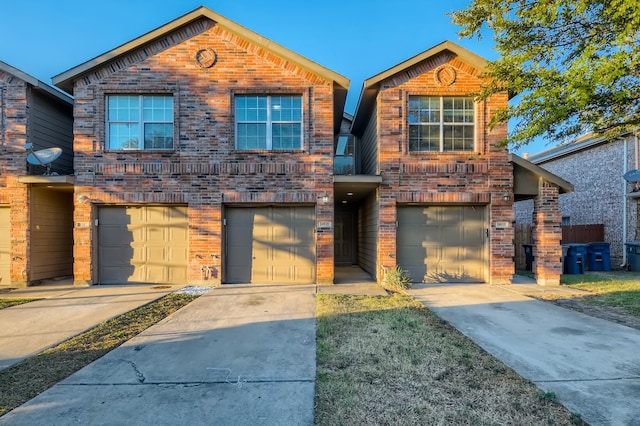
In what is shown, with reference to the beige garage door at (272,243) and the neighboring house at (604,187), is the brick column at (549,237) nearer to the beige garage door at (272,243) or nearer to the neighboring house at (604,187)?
the neighboring house at (604,187)

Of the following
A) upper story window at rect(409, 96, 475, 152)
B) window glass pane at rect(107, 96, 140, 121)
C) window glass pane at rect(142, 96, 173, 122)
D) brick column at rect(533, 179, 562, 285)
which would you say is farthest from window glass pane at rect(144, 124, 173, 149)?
brick column at rect(533, 179, 562, 285)

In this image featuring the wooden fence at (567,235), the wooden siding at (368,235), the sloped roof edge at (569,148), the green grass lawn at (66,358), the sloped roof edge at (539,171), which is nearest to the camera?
the green grass lawn at (66,358)

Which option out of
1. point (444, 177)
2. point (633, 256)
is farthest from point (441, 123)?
point (633, 256)

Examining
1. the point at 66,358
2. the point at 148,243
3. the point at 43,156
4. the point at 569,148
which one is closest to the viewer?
the point at 66,358

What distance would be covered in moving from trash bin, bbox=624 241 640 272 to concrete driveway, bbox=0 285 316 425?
13441 mm

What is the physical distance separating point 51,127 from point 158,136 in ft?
12.8

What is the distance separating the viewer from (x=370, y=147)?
1146 centimetres

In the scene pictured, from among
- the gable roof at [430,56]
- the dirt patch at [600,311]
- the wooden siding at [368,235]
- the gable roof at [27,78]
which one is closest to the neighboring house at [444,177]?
the gable roof at [430,56]

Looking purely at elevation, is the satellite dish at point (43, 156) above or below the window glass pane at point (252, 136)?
below

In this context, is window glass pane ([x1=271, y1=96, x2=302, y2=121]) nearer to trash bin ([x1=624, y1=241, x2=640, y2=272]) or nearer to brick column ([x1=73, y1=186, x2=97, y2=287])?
brick column ([x1=73, y1=186, x2=97, y2=287])

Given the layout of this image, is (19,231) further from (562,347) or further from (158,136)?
(562,347)

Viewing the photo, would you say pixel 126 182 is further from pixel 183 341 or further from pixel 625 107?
pixel 625 107

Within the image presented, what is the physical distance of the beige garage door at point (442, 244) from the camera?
9828 millimetres

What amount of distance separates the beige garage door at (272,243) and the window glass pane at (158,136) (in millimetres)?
2529
